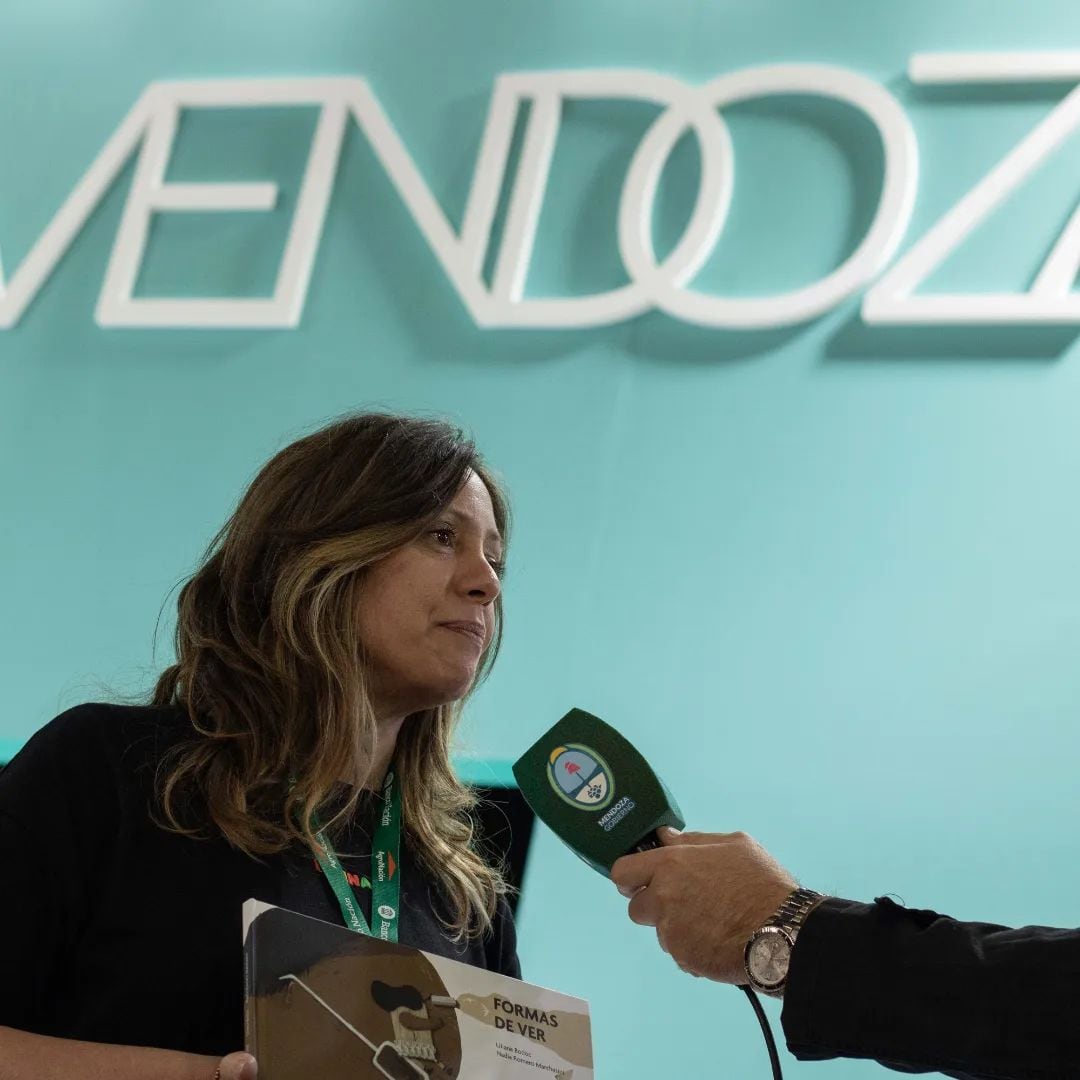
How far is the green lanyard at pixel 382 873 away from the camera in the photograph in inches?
67.2

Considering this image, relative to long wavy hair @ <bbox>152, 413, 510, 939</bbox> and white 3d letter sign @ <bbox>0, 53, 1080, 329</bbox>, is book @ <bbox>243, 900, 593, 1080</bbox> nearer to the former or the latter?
long wavy hair @ <bbox>152, 413, 510, 939</bbox>

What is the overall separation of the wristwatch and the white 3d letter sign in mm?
2369

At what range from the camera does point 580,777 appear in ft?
5.07

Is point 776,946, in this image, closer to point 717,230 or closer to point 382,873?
point 382,873

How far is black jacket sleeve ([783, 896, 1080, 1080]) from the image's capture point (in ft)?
4.36

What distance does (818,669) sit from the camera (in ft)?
11.3

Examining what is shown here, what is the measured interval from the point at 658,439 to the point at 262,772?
2.09 m

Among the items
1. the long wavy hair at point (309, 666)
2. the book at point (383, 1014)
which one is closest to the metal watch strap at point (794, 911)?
the book at point (383, 1014)

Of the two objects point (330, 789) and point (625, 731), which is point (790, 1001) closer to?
point (330, 789)

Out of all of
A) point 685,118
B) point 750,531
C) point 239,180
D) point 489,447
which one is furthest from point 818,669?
point 239,180

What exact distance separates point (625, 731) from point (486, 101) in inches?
69.3

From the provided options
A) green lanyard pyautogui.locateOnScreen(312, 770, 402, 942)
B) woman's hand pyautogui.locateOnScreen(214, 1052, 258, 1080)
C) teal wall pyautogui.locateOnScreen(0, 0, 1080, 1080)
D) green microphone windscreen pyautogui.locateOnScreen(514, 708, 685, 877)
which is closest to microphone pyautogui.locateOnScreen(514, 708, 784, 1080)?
green microphone windscreen pyautogui.locateOnScreen(514, 708, 685, 877)

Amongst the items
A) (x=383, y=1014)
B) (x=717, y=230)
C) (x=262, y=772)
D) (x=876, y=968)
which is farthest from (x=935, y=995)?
(x=717, y=230)

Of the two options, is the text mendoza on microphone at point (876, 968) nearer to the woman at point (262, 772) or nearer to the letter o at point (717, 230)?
the woman at point (262, 772)
